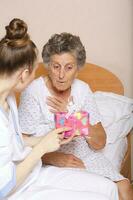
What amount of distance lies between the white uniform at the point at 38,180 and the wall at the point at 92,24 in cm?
111

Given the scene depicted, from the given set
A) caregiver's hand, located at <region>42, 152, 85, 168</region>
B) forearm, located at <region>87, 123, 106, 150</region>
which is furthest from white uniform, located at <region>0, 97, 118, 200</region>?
forearm, located at <region>87, 123, 106, 150</region>

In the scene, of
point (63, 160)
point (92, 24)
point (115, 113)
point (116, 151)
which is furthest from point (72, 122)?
point (92, 24)

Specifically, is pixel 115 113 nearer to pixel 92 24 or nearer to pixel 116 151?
pixel 116 151

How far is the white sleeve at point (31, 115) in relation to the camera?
2.00m

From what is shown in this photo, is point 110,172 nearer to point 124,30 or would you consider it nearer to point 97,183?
point 97,183

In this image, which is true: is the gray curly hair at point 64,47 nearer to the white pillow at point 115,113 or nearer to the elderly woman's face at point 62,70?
the elderly woman's face at point 62,70

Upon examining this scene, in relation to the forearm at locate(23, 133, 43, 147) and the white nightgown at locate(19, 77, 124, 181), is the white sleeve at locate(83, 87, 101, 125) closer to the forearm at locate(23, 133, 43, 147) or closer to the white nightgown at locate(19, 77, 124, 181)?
the white nightgown at locate(19, 77, 124, 181)

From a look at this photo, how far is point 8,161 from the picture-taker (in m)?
1.40

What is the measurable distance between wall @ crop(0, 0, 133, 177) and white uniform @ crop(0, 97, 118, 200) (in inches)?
43.5

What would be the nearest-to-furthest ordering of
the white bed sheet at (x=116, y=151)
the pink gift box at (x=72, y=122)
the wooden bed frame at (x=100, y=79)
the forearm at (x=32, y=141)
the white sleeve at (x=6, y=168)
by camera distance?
the white sleeve at (x=6, y=168), the pink gift box at (x=72, y=122), the forearm at (x=32, y=141), the white bed sheet at (x=116, y=151), the wooden bed frame at (x=100, y=79)

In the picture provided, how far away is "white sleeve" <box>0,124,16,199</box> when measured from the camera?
138cm

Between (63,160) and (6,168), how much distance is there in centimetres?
66

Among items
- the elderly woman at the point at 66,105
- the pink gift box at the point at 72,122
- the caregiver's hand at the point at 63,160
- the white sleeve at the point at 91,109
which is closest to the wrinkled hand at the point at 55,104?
the elderly woman at the point at 66,105

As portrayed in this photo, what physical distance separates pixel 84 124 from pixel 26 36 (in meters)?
0.47
